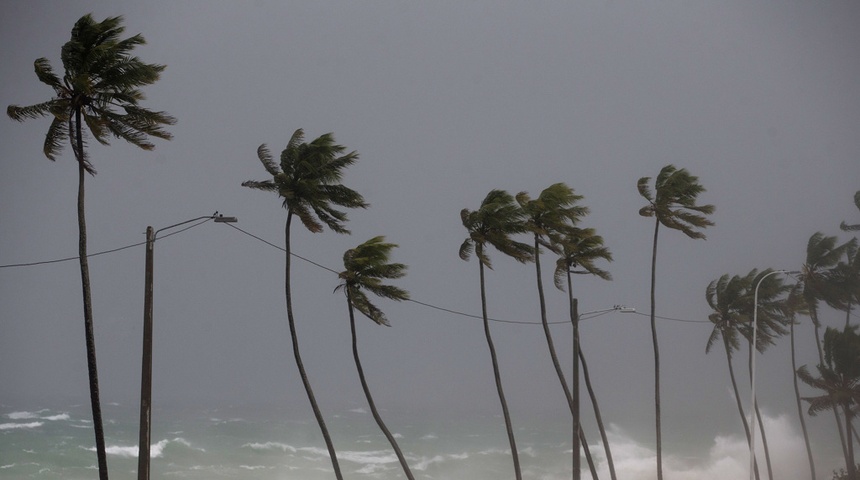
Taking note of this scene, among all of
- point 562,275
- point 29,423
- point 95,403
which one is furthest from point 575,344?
point 29,423

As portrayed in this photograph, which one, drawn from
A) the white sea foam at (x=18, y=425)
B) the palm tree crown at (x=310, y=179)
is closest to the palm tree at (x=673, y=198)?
the palm tree crown at (x=310, y=179)

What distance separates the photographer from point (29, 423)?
121875 millimetres

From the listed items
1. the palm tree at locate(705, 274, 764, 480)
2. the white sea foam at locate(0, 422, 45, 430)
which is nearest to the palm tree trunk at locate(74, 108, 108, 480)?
the palm tree at locate(705, 274, 764, 480)

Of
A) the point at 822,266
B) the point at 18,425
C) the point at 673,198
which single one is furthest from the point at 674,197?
the point at 18,425

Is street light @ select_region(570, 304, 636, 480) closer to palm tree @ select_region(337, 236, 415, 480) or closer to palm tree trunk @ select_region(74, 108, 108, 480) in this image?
palm tree @ select_region(337, 236, 415, 480)

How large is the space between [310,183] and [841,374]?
42.1m

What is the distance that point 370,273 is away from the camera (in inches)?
1423

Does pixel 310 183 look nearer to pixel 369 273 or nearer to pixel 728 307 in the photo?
pixel 369 273

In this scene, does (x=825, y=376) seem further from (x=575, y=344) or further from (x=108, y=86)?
(x=108, y=86)

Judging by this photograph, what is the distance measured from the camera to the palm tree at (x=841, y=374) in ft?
182

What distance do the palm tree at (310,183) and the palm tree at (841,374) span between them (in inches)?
1497

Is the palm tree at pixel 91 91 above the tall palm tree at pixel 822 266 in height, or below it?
below

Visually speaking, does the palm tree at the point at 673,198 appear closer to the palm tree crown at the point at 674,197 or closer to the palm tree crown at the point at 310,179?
the palm tree crown at the point at 674,197

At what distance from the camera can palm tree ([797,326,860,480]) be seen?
5544 centimetres
